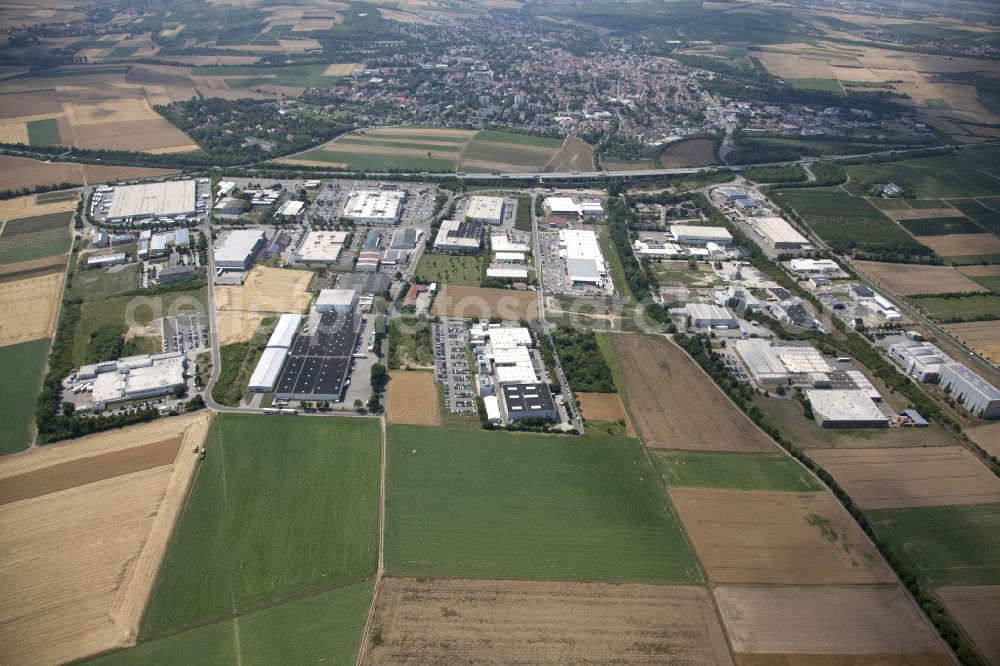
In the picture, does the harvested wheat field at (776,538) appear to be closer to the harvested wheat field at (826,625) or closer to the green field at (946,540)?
the harvested wheat field at (826,625)

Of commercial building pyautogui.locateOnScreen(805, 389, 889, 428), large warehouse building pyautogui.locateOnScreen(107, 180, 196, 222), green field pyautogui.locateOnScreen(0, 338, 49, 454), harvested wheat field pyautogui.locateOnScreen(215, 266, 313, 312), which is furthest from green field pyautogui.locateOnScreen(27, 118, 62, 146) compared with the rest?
commercial building pyautogui.locateOnScreen(805, 389, 889, 428)

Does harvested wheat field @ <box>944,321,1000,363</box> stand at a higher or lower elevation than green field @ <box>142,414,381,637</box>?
higher

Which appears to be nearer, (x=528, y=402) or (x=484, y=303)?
(x=528, y=402)

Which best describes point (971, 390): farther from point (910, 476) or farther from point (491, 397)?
point (491, 397)

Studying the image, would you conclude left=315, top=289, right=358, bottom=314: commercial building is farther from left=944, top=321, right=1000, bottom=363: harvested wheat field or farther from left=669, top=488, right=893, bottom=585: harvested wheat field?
left=944, top=321, right=1000, bottom=363: harvested wheat field

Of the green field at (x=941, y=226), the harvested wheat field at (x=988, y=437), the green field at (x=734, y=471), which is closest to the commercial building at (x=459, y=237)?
the green field at (x=734, y=471)

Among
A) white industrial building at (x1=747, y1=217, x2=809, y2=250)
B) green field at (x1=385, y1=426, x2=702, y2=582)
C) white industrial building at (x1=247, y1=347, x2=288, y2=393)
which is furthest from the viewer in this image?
white industrial building at (x1=747, y1=217, x2=809, y2=250)

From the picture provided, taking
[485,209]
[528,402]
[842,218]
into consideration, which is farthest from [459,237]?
[842,218]
